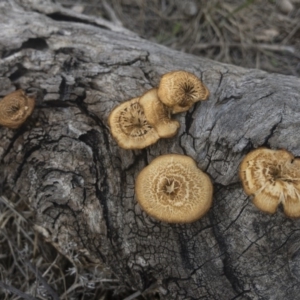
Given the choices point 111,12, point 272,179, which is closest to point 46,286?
point 272,179

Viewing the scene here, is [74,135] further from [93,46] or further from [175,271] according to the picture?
[175,271]

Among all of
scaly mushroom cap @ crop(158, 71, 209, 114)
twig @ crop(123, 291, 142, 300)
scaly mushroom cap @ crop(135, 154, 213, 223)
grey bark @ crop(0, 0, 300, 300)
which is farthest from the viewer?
twig @ crop(123, 291, 142, 300)

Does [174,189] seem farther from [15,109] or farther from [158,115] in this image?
[15,109]

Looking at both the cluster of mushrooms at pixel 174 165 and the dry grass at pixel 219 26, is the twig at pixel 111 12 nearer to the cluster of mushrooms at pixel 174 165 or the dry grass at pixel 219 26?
the dry grass at pixel 219 26

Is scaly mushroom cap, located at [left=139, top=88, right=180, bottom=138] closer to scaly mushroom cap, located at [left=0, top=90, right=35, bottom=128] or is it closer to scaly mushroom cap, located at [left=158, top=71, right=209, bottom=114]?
scaly mushroom cap, located at [left=158, top=71, right=209, bottom=114]

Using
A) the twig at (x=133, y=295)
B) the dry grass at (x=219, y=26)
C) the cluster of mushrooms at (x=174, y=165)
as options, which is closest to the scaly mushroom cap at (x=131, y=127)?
the cluster of mushrooms at (x=174, y=165)

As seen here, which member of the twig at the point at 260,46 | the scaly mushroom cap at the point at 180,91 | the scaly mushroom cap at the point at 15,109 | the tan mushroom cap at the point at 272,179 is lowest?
the twig at the point at 260,46

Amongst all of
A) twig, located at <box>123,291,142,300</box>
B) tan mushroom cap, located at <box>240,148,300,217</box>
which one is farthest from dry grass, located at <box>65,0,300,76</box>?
twig, located at <box>123,291,142,300</box>

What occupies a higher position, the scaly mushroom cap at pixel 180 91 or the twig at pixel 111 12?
the scaly mushroom cap at pixel 180 91
